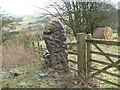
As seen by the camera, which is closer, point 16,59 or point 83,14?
point 16,59

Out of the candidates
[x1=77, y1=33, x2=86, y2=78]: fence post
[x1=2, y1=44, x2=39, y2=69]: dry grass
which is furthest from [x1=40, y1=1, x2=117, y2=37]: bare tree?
[x1=77, y1=33, x2=86, y2=78]: fence post

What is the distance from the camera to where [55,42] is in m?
5.81

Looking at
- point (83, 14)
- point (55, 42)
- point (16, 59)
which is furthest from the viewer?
point (83, 14)

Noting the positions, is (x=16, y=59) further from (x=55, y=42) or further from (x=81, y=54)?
(x=81, y=54)

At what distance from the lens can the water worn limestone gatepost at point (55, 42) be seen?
581cm

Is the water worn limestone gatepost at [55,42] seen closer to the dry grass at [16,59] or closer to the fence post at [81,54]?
the fence post at [81,54]

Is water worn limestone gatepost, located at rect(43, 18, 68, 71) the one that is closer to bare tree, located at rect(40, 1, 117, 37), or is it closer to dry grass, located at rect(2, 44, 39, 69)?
dry grass, located at rect(2, 44, 39, 69)

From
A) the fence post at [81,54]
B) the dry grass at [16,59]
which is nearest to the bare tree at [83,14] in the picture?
the dry grass at [16,59]

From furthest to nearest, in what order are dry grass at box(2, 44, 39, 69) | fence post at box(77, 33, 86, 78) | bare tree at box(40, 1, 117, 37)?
bare tree at box(40, 1, 117, 37)
dry grass at box(2, 44, 39, 69)
fence post at box(77, 33, 86, 78)

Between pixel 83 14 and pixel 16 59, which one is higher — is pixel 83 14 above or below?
above

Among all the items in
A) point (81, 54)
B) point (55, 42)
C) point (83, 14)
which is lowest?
point (81, 54)

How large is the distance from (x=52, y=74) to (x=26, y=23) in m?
8.70

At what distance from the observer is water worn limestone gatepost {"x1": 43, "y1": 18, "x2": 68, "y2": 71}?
5.81 metres

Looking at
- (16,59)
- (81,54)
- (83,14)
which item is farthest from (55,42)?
(83,14)
